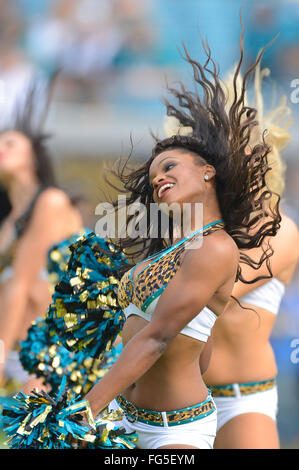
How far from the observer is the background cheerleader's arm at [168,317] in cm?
188

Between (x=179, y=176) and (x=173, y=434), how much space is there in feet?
2.57

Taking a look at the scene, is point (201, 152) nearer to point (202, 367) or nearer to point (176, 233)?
point (176, 233)

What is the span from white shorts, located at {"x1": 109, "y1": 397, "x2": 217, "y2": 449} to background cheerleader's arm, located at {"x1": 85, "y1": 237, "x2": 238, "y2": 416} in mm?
214

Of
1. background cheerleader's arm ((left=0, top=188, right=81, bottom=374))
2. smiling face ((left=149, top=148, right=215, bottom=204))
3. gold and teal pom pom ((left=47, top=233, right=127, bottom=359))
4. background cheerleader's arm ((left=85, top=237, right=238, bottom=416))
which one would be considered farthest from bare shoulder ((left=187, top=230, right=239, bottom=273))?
background cheerleader's arm ((left=0, top=188, right=81, bottom=374))

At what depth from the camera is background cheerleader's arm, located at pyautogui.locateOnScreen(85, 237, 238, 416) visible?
1885 millimetres

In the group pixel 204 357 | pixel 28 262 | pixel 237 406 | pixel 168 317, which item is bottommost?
pixel 237 406

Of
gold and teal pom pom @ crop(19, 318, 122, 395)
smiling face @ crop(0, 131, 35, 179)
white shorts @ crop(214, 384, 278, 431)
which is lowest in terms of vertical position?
white shorts @ crop(214, 384, 278, 431)

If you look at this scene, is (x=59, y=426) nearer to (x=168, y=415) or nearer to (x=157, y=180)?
(x=168, y=415)

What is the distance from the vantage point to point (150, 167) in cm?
226

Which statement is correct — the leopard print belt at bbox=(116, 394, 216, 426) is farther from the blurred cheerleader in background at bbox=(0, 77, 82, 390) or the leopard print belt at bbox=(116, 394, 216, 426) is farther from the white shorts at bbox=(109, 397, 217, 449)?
the blurred cheerleader in background at bbox=(0, 77, 82, 390)

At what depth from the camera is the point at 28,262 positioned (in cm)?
445

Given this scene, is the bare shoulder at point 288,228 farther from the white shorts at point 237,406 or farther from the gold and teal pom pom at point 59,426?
the gold and teal pom pom at point 59,426

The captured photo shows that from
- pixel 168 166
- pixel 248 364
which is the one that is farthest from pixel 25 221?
pixel 168 166
